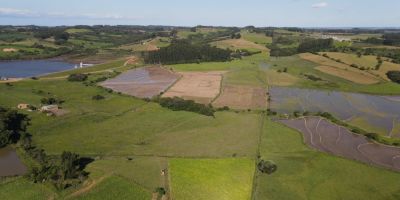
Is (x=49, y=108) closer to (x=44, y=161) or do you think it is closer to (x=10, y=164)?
(x=10, y=164)

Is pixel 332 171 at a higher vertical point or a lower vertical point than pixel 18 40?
lower

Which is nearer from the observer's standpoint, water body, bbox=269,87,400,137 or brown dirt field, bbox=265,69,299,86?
water body, bbox=269,87,400,137

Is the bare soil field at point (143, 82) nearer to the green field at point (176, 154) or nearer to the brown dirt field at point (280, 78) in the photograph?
the green field at point (176, 154)

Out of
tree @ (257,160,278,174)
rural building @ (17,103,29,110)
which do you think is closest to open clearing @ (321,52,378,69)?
tree @ (257,160,278,174)

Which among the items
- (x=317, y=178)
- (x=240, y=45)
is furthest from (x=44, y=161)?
(x=240, y=45)

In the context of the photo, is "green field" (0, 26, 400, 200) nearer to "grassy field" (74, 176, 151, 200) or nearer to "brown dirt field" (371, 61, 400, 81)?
"grassy field" (74, 176, 151, 200)

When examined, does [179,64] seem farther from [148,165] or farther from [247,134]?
[148,165]

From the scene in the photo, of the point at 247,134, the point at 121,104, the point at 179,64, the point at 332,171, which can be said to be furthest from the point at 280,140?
the point at 179,64
